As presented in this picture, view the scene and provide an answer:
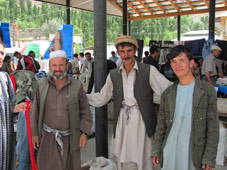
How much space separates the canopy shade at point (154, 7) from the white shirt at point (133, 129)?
1017 centimetres

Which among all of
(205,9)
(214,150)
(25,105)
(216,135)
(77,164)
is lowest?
(77,164)

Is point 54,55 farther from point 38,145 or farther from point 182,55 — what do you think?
point 182,55

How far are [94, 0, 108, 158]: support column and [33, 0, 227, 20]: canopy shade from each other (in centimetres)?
943

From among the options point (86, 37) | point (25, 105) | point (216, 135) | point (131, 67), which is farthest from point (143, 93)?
point (86, 37)

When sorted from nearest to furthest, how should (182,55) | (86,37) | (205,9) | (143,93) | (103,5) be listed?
(182,55) → (143,93) → (103,5) → (205,9) → (86,37)

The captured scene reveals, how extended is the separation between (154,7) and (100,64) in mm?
12175

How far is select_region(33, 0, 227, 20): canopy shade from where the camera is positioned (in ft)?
40.7

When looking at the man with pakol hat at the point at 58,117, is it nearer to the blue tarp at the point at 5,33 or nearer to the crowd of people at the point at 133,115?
the crowd of people at the point at 133,115

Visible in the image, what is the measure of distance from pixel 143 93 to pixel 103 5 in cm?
120

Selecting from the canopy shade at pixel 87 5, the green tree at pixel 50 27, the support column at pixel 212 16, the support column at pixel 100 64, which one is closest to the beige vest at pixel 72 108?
the support column at pixel 100 64

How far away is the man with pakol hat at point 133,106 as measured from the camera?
8.18 ft

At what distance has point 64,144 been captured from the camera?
7.97 ft

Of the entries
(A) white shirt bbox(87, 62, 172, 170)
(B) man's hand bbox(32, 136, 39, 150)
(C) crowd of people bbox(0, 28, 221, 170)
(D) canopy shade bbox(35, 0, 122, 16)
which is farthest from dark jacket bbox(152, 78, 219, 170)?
(D) canopy shade bbox(35, 0, 122, 16)

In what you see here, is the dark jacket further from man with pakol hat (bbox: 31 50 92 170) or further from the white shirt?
man with pakol hat (bbox: 31 50 92 170)
